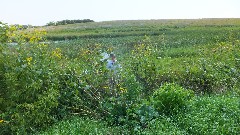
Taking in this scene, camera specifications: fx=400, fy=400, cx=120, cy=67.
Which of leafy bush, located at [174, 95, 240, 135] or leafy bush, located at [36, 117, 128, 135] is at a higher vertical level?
leafy bush, located at [174, 95, 240, 135]

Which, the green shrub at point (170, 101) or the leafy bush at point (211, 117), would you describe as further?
the green shrub at point (170, 101)

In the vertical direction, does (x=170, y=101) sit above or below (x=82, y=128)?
above

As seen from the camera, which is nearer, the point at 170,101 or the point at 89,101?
the point at 170,101

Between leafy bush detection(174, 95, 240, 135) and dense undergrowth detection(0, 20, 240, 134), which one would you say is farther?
dense undergrowth detection(0, 20, 240, 134)

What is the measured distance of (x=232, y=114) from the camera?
7465 millimetres

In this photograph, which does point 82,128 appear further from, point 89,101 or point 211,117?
point 211,117

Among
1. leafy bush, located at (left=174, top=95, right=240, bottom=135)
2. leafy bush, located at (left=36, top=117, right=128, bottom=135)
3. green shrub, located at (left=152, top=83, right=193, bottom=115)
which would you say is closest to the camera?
leafy bush, located at (left=174, top=95, right=240, bottom=135)

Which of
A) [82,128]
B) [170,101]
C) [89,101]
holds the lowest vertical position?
[82,128]

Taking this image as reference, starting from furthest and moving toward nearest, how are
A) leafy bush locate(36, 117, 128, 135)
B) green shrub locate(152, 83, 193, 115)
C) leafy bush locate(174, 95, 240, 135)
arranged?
1. green shrub locate(152, 83, 193, 115)
2. leafy bush locate(36, 117, 128, 135)
3. leafy bush locate(174, 95, 240, 135)

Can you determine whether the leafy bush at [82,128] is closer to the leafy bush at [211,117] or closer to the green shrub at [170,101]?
the green shrub at [170,101]

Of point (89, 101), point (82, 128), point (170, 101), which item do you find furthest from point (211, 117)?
point (89, 101)

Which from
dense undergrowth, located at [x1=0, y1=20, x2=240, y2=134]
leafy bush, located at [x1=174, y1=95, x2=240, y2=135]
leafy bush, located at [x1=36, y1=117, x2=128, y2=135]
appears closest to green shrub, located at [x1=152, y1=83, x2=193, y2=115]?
dense undergrowth, located at [x1=0, y1=20, x2=240, y2=134]

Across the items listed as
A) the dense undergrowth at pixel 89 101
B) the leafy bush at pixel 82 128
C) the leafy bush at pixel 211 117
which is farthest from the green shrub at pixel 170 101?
the leafy bush at pixel 82 128

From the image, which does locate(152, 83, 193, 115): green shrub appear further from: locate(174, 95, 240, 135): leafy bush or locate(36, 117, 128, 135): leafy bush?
locate(36, 117, 128, 135): leafy bush
